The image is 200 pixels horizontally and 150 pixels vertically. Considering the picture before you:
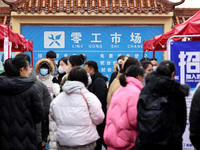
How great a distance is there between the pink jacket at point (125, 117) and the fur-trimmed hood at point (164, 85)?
0.37 metres

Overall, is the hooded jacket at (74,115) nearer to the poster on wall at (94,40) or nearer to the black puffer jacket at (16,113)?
the black puffer jacket at (16,113)

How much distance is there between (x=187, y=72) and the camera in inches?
199

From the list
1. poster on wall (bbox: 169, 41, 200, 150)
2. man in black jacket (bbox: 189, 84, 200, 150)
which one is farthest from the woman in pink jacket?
poster on wall (bbox: 169, 41, 200, 150)

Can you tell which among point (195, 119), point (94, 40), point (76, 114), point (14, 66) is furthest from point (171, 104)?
point (94, 40)

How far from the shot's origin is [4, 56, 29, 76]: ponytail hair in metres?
4.05

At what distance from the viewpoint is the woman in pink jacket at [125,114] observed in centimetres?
403

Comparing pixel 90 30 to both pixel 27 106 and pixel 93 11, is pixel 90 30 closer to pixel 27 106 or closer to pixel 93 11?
pixel 93 11

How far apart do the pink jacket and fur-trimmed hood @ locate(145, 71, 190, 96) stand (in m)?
0.37

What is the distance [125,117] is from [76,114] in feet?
1.99

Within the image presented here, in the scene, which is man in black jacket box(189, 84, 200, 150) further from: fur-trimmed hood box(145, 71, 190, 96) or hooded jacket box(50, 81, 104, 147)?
hooded jacket box(50, 81, 104, 147)

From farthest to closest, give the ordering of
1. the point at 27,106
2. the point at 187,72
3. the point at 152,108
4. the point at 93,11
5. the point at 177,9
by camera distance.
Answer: the point at 177,9 → the point at 93,11 → the point at 187,72 → the point at 27,106 → the point at 152,108

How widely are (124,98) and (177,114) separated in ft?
2.25

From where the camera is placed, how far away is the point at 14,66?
409cm

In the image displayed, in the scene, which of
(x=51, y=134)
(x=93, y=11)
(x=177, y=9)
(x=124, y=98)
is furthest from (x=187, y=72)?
(x=177, y=9)
